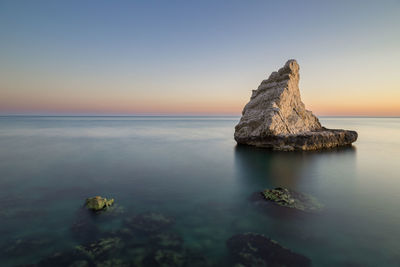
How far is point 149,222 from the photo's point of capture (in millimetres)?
8438

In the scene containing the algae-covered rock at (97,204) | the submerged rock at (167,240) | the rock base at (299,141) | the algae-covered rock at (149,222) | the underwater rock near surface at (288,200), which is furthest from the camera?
the rock base at (299,141)

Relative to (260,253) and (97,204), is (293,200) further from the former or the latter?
(97,204)

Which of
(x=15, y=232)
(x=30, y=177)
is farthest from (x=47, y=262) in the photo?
(x=30, y=177)

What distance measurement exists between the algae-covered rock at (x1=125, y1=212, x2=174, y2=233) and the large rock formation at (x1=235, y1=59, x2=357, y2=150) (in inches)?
736

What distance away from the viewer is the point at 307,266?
6.09 m

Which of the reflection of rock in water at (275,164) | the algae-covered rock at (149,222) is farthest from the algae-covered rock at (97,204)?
the reflection of rock in water at (275,164)

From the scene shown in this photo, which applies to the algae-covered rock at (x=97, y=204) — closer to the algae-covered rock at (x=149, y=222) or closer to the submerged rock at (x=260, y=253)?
the algae-covered rock at (x=149, y=222)

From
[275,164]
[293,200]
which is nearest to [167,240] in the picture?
[293,200]

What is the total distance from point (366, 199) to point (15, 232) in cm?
1667

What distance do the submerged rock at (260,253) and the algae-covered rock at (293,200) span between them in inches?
134

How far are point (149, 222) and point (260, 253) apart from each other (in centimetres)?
446

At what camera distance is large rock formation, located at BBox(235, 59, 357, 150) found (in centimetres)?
2473

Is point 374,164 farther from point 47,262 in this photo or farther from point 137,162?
point 47,262

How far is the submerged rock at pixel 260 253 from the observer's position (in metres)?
6.12
